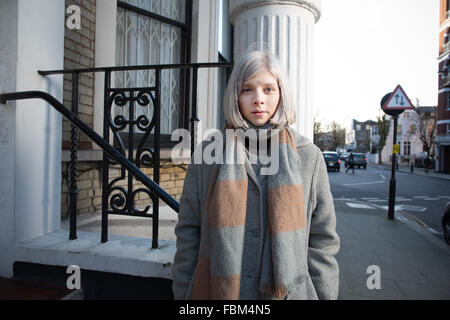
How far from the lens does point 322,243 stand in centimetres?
124

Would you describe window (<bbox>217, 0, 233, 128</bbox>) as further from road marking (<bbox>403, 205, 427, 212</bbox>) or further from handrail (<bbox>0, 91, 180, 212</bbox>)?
road marking (<bbox>403, 205, 427, 212</bbox>)

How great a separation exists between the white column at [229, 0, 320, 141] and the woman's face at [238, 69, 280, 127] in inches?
38.8

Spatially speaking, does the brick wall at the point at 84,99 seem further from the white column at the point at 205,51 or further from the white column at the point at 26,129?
the white column at the point at 205,51

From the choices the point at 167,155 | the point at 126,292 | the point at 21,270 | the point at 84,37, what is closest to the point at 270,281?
the point at 126,292

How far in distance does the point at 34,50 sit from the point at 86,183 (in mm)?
1545

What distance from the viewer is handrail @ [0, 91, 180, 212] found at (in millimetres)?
1862

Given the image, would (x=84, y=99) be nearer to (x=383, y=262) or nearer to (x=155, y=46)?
(x=155, y=46)

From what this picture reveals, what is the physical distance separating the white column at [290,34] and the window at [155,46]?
201 centimetres

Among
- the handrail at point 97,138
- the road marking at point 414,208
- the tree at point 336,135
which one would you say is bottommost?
the road marking at point 414,208

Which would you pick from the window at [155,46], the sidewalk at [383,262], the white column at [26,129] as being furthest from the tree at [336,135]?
the white column at [26,129]

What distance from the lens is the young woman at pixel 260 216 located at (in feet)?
3.76

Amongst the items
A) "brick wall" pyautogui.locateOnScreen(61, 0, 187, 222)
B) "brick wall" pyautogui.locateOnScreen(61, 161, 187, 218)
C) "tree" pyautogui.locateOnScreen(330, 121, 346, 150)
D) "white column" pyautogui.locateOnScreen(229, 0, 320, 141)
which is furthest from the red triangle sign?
"tree" pyautogui.locateOnScreen(330, 121, 346, 150)

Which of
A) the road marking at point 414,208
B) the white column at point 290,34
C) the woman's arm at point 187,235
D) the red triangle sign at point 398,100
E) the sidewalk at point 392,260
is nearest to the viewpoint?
the woman's arm at point 187,235

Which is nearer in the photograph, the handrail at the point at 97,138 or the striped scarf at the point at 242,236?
the striped scarf at the point at 242,236
